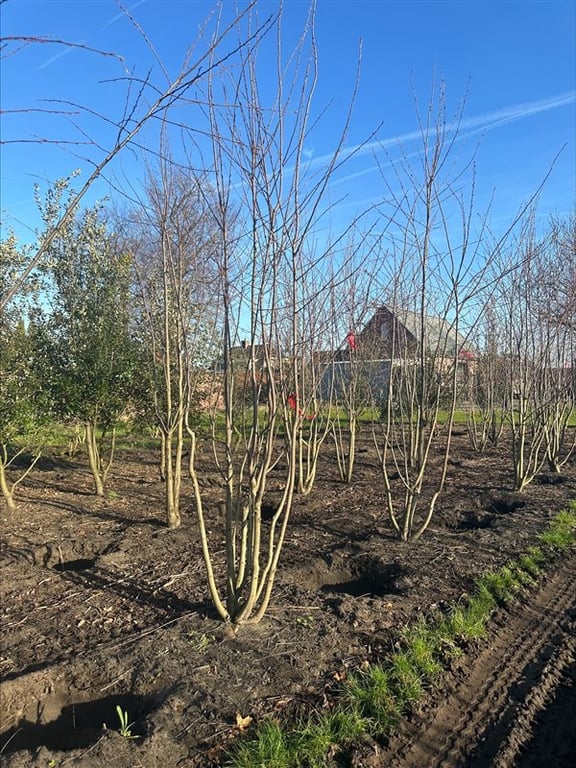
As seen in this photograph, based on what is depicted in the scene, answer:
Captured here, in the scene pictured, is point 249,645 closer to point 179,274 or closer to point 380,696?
point 380,696

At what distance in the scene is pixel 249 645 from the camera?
3303mm

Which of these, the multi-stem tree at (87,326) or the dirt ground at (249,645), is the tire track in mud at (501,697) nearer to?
the dirt ground at (249,645)

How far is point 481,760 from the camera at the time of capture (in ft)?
7.96

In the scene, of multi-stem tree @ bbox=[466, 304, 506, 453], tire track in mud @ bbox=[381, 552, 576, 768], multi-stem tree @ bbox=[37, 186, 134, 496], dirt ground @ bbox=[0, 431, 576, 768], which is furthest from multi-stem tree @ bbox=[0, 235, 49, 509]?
multi-stem tree @ bbox=[466, 304, 506, 453]

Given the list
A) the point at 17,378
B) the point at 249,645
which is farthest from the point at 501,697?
the point at 17,378

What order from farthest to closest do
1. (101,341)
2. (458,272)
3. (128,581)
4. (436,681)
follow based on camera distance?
(101,341)
(458,272)
(128,581)
(436,681)

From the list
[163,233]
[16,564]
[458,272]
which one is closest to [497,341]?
[458,272]

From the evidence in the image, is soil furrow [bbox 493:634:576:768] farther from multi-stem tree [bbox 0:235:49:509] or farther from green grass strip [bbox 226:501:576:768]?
multi-stem tree [bbox 0:235:49:509]

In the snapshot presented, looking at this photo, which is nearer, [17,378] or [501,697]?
[501,697]

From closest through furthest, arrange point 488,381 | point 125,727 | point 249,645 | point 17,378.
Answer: point 125,727
point 249,645
point 17,378
point 488,381

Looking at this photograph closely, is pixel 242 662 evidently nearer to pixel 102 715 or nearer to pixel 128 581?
pixel 102 715

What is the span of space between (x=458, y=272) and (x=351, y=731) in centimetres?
369

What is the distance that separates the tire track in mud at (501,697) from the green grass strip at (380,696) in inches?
5.0

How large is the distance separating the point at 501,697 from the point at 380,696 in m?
0.69
